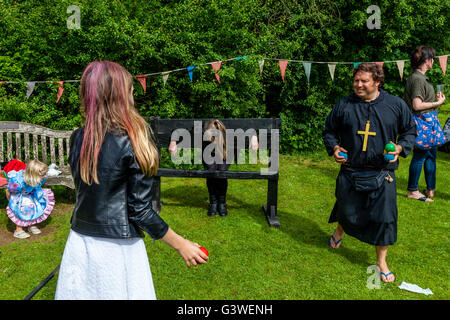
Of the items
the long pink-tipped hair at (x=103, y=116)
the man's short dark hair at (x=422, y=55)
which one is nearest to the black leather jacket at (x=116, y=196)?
the long pink-tipped hair at (x=103, y=116)

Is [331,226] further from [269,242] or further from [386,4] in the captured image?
[386,4]

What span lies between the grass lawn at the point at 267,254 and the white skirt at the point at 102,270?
1.59 metres

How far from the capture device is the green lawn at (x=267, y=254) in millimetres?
3898

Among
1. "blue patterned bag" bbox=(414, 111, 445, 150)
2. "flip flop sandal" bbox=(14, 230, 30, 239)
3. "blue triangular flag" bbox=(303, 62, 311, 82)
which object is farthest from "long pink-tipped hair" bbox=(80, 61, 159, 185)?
"blue triangular flag" bbox=(303, 62, 311, 82)

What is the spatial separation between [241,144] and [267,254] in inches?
70.6

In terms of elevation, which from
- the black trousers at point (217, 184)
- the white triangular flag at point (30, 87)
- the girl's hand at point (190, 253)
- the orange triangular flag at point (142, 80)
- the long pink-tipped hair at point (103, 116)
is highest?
the orange triangular flag at point (142, 80)

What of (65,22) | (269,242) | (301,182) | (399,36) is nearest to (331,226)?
(269,242)

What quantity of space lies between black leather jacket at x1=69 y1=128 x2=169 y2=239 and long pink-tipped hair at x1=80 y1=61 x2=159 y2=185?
35 mm

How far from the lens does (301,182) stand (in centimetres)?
770

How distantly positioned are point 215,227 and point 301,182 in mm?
2841

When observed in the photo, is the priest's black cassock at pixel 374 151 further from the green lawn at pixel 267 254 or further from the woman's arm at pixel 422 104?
the woman's arm at pixel 422 104

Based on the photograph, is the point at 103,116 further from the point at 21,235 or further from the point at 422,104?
the point at 422,104

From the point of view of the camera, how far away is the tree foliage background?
741cm

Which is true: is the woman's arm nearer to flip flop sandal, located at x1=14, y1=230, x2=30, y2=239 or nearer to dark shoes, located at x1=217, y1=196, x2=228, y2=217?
dark shoes, located at x1=217, y1=196, x2=228, y2=217
